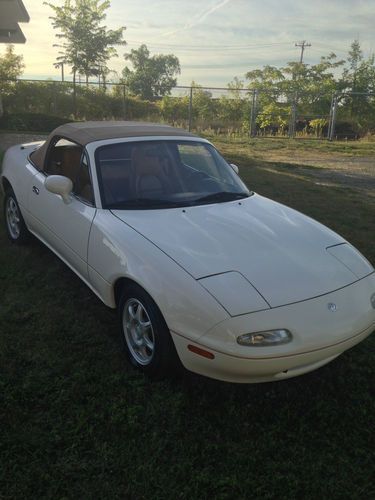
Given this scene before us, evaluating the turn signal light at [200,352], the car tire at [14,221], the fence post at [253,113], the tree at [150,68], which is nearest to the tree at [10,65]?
the fence post at [253,113]

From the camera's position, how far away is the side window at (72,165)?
3.49 m

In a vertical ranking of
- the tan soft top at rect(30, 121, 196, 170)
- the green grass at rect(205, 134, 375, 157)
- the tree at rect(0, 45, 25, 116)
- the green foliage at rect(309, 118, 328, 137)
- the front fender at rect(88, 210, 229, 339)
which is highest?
the tree at rect(0, 45, 25, 116)

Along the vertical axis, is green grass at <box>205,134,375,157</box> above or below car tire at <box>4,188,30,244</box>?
above

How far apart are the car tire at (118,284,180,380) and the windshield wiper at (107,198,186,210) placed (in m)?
0.73

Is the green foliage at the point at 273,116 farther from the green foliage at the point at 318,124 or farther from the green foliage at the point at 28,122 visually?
the green foliage at the point at 28,122

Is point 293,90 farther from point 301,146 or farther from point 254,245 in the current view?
point 254,245

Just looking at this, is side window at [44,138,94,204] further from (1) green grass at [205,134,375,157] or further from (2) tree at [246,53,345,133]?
(2) tree at [246,53,345,133]

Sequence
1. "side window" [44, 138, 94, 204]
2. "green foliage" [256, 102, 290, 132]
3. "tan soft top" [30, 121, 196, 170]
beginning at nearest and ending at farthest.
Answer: "side window" [44, 138, 94, 204] < "tan soft top" [30, 121, 196, 170] < "green foliage" [256, 102, 290, 132]

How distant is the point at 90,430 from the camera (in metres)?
2.35

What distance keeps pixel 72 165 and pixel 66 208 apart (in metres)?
0.47

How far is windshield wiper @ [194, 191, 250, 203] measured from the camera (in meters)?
3.49

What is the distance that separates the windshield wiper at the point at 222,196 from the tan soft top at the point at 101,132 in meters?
0.79

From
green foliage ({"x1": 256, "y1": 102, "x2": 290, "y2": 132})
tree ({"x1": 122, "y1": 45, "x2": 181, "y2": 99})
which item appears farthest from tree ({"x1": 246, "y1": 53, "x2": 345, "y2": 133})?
tree ({"x1": 122, "y1": 45, "x2": 181, "y2": 99})

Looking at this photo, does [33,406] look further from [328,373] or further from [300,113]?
[300,113]
